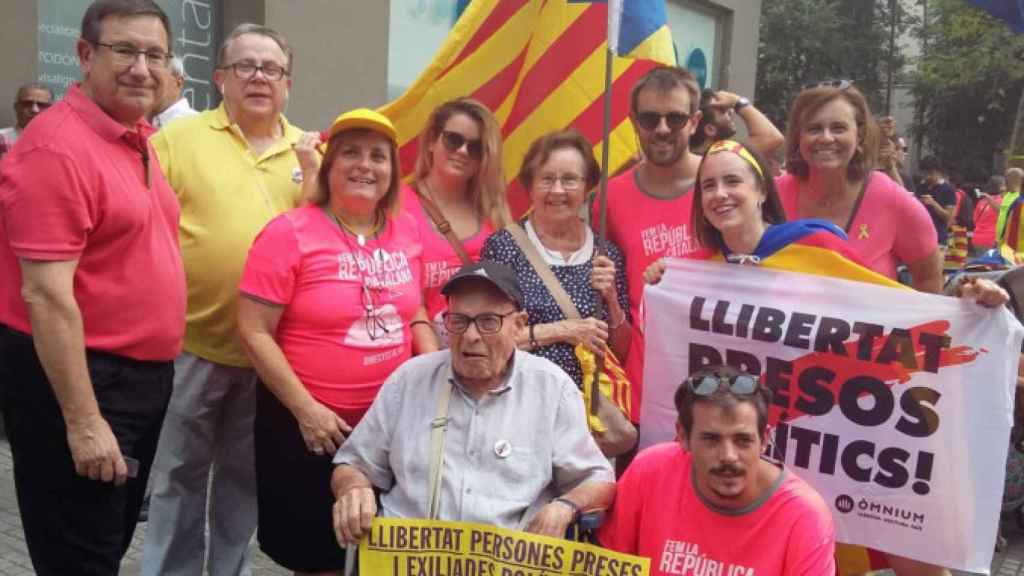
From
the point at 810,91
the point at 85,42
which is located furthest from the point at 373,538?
the point at 810,91

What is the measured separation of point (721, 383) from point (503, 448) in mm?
672

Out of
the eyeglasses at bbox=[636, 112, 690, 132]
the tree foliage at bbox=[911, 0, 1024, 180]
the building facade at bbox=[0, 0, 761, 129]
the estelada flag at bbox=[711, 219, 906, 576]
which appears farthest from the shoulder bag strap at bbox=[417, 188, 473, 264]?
the tree foliage at bbox=[911, 0, 1024, 180]

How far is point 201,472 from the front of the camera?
414 centimetres

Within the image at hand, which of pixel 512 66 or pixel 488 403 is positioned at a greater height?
pixel 512 66

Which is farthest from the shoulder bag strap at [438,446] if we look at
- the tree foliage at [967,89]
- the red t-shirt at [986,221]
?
the tree foliage at [967,89]

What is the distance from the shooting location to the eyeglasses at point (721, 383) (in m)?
2.95

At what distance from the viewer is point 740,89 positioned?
15.3 m

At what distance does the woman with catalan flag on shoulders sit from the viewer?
3.44 metres

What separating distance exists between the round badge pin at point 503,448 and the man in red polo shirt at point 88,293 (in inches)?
40.2

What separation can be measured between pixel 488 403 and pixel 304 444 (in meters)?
0.71

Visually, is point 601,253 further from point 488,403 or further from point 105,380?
point 105,380

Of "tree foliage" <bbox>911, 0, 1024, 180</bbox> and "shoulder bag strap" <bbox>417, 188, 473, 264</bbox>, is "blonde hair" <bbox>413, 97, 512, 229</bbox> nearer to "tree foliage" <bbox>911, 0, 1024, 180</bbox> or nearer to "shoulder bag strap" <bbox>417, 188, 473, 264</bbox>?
"shoulder bag strap" <bbox>417, 188, 473, 264</bbox>

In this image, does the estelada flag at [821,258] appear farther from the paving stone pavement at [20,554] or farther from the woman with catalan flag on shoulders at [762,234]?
the paving stone pavement at [20,554]

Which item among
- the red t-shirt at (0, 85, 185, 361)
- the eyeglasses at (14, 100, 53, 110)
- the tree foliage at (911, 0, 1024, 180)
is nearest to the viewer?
the red t-shirt at (0, 85, 185, 361)
